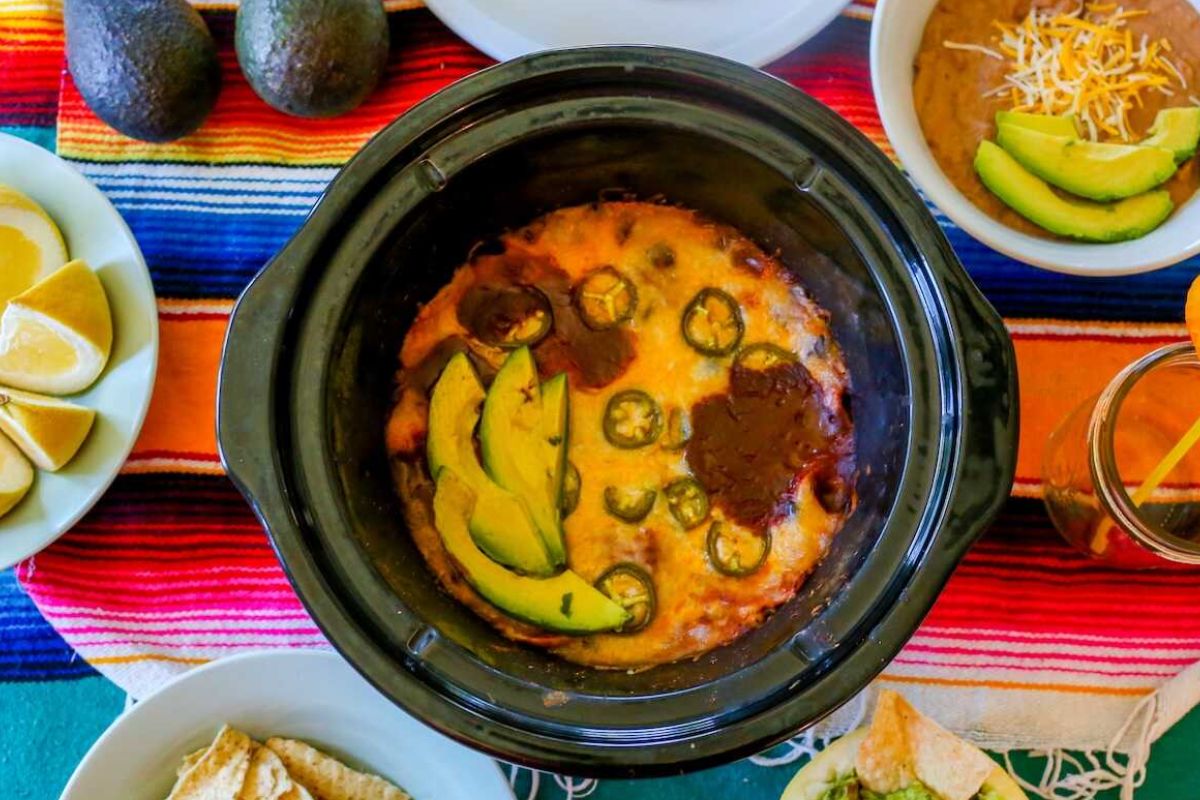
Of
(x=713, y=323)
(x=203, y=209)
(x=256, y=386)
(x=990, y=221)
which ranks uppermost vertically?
(x=990, y=221)

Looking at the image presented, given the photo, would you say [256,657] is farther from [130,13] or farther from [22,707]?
[130,13]

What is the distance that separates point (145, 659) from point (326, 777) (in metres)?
0.31

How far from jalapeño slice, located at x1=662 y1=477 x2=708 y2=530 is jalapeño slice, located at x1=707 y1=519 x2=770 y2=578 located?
0.09 ft

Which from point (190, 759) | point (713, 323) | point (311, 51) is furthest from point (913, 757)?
point (311, 51)

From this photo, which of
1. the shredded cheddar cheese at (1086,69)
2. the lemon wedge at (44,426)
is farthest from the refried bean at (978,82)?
the lemon wedge at (44,426)

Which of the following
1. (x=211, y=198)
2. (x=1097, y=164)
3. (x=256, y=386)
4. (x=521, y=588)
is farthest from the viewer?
(x=211, y=198)

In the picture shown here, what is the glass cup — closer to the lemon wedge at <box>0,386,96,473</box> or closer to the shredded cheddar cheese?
the shredded cheddar cheese

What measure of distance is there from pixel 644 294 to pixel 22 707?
3.53 ft

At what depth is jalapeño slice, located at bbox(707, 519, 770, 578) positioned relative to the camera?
1.31m

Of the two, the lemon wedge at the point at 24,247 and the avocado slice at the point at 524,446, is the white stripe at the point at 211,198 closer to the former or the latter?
the lemon wedge at the point at 24,247

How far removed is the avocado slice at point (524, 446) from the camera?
1.27m

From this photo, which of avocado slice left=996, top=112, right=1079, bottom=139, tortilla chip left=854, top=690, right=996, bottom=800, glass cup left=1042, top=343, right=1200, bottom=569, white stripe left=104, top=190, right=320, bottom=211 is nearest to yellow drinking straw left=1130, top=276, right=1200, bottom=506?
glass cup left=1042, top=343, right=1200, bottom=569

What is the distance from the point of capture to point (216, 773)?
1.47 m

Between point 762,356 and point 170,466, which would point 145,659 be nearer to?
point 170,466
